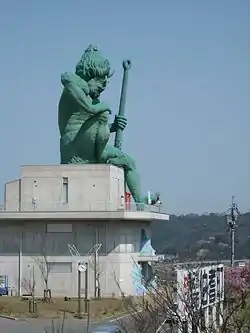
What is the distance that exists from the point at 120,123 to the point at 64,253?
37.6 ft

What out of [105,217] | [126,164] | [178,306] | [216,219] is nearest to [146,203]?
[126,164]

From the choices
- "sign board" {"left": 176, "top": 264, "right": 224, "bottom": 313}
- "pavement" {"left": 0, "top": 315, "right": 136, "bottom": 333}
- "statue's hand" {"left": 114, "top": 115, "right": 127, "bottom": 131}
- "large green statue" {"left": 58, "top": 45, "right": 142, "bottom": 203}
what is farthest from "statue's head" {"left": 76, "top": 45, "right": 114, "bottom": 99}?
"sign board" {"left": 176, "top": 264, "right": 224, "bottom": 313}

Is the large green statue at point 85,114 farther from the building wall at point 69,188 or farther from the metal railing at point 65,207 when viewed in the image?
the metal railing at point 65,207

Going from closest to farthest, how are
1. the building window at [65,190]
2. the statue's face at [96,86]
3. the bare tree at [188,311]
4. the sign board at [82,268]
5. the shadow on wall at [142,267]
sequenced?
1. the bare tree at [188,311]
2. the sign board at [82,268]
3. the building window at [65,190]
4. the shadow on wall at [142,267]
5. the statue's face at [96,86]

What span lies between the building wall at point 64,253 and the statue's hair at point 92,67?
968 centimetres

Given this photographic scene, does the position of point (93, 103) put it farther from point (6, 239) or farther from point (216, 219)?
point (216, 219)

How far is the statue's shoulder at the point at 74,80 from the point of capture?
4614cm

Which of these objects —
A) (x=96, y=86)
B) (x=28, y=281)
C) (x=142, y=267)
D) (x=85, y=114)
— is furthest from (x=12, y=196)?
(x=142, y=267)

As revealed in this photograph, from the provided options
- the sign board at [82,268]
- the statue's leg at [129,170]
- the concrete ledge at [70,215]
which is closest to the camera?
the sign board at [82,268]

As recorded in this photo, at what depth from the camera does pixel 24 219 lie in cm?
4422

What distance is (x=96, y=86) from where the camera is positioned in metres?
47.9

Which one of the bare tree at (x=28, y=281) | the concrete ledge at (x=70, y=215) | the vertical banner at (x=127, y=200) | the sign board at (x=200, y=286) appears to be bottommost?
the bare tree at (x=28, y=281)

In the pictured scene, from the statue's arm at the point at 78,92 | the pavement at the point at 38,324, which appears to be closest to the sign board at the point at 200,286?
the pavement at the point at 38,324

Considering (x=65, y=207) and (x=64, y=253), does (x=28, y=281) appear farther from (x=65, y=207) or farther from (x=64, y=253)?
(x=65, y=207)
